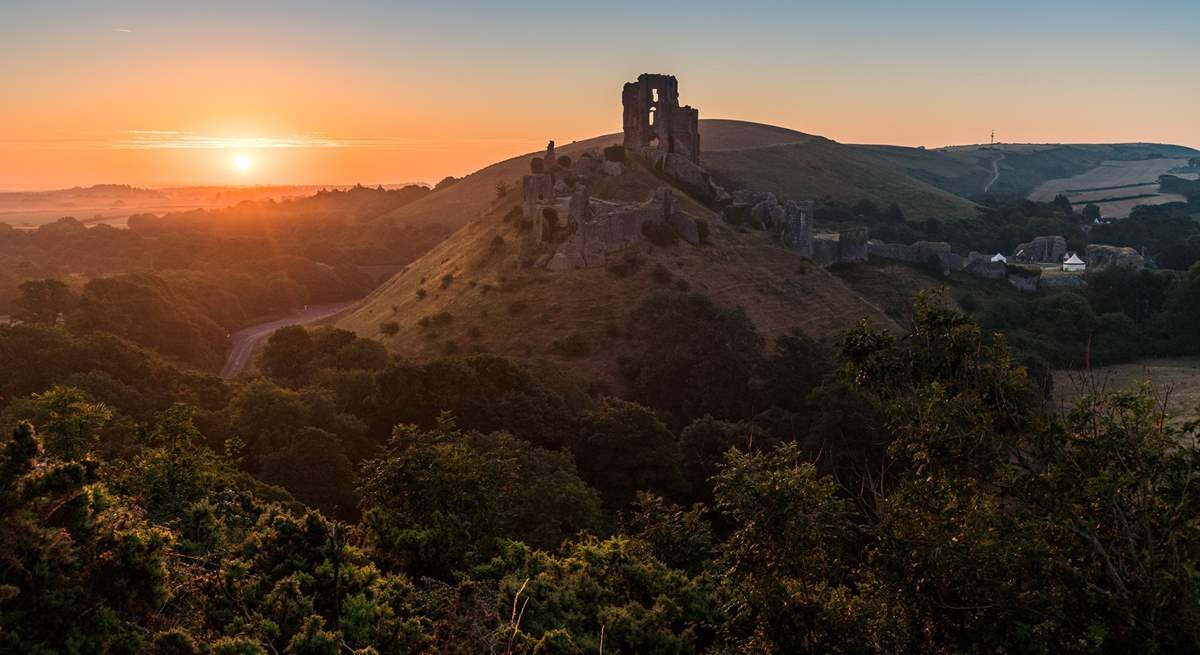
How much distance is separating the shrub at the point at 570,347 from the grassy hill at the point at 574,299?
0.07 m

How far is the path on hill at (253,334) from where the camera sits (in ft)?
193

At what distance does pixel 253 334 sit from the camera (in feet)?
233

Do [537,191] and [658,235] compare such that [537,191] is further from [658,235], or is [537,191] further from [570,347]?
[570,347]

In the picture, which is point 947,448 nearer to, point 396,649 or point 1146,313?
point 396,649

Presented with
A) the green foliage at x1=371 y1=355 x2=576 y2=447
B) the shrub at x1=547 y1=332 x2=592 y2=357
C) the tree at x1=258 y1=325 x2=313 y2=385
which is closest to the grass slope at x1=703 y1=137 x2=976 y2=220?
the shrub at x1=547 y1=332 x2=592 y2=357

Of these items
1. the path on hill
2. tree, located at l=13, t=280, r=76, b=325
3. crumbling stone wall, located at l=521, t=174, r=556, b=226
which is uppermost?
crumbling stone wall, located at l=521, t=174, r=556, b=226

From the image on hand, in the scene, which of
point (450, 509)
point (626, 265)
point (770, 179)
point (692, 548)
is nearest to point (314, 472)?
point (450, 509)

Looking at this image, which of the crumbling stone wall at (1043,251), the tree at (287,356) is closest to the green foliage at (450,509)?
the tree at (287,356)

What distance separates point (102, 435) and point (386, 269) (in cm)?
8604

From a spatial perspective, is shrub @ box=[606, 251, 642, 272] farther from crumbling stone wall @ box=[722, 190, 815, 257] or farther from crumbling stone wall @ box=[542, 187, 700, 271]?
crumbling stone wall @ box=[722, 190, 815, 257]

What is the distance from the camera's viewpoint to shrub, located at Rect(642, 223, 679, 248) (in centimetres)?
6619

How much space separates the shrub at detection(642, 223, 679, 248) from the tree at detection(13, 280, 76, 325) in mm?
41125

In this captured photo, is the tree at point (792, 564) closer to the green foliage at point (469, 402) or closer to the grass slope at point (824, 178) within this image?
the green foliage at point (469, 402)

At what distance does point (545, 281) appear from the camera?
6241cm
